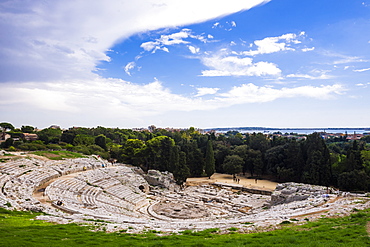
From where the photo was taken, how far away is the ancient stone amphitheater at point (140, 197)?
20062 mm

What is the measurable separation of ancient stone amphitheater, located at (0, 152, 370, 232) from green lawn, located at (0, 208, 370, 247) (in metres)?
3.05

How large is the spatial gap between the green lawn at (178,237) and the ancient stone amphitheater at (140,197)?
305cm

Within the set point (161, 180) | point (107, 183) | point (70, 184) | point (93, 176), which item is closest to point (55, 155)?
point (93, 176)

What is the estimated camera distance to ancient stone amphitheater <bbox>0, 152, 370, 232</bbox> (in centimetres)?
2006

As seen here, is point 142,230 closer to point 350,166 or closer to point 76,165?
point 76,165

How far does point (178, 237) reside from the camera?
37.7ft

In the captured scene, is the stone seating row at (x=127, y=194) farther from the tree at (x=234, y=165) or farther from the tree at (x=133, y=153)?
the tree at (x=234, y=165)

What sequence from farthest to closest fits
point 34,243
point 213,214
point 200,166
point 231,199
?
point 200,166
point 231,199
point 213,214
point 34,243

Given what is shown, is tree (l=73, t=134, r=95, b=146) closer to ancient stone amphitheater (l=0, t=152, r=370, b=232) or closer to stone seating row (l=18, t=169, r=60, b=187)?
ancient stone amphitheater (l=0, t=152, r=370, b=232)

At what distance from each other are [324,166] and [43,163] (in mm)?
44099

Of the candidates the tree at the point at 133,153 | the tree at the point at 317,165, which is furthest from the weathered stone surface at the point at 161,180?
the tree at the point at 317,165

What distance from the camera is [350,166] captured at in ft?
130

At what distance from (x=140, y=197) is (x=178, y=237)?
80.3ft

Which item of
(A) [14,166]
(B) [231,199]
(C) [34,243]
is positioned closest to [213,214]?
(B) [231,199]
